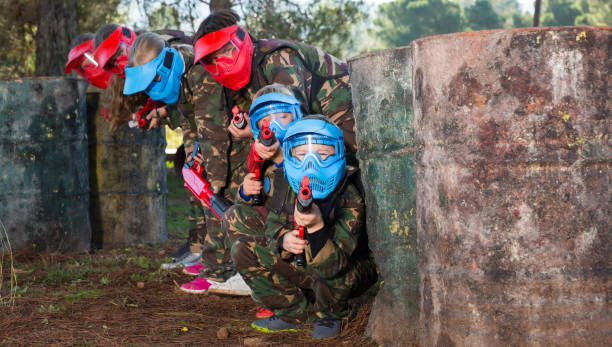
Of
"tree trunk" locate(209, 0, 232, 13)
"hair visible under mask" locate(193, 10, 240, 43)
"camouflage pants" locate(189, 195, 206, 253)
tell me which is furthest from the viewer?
"tree trunk" locate(209, 0, 232, 13)

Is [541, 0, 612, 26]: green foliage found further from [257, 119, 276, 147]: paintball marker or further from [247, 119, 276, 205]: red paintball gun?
[257, 119, 276, 147]: paintball marker

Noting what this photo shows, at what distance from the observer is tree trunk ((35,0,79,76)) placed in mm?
9648

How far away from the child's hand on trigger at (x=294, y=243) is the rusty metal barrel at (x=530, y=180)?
2.85 ft

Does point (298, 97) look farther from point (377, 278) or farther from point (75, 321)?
point (75, 321)

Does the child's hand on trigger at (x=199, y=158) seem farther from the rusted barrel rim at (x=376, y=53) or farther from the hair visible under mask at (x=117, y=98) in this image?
the rusted barrel rim at (x=376, y=53)

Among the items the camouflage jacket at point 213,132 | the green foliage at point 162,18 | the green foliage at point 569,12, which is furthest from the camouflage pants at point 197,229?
the green foliage at point 569,12

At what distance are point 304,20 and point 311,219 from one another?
23.5 feet

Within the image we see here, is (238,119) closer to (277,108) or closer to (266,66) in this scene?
(266,66)

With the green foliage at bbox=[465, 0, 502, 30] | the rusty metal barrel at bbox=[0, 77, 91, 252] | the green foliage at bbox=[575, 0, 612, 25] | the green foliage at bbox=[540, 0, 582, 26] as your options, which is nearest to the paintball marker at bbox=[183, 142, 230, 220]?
the rusty metal barrel at bbox=[0, 77, 91, 252]

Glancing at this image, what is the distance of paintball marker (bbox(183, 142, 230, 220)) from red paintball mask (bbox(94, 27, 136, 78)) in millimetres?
1029

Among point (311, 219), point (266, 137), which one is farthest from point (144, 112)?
point (311, 219)

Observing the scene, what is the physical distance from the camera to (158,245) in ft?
23.5

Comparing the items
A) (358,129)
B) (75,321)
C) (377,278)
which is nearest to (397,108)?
(358,129)

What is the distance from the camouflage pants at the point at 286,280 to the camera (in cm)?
349
